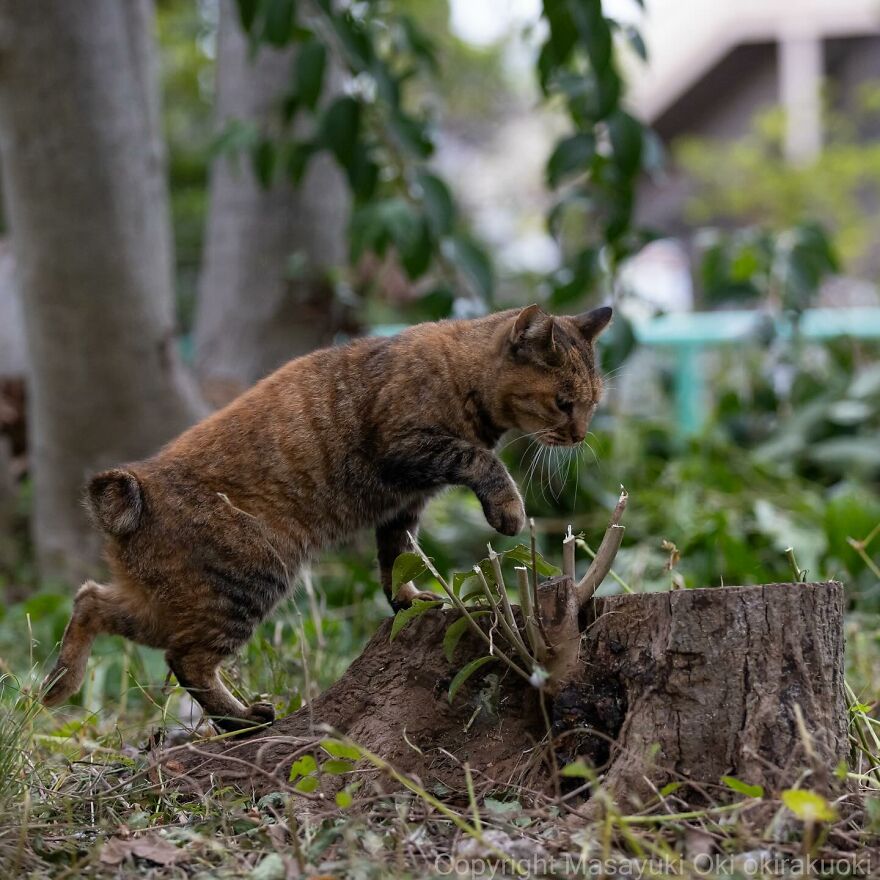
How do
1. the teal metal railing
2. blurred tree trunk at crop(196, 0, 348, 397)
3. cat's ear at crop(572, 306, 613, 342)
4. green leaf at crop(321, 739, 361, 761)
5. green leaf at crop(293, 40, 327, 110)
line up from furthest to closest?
the teal metal railing → blurred tree trunk at crop(196, 0, 348, 397) → green leaf at crop(293, 40, 327, 110) → cat's ear at crop(572, 306, 613, 342) → green leaf at crop(321, 739, 361, 761)

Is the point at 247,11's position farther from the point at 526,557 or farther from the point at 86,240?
the point at 526,557

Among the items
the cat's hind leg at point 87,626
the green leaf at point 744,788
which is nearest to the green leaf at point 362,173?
the cat's hind leg at point 87,626

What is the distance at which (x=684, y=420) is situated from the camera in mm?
8164

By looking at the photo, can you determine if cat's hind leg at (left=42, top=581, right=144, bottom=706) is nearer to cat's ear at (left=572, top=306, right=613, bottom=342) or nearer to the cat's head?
the cat's head

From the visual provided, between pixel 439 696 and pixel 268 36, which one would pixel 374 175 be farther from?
pixel 439 696

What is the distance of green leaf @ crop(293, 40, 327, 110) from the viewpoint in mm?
4801

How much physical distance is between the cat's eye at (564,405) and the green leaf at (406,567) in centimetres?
78

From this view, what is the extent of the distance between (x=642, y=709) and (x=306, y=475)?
1229 mm

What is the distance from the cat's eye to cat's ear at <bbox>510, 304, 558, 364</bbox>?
12cm

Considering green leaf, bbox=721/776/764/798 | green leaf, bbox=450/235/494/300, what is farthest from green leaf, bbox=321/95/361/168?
green leaf, bbox=721/776/764/798

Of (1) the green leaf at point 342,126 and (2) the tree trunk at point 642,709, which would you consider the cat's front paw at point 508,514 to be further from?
(1) the green leaf at point 342,126

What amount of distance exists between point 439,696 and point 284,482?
82cm

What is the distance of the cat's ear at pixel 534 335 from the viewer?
124 inches

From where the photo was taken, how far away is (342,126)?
497cm
